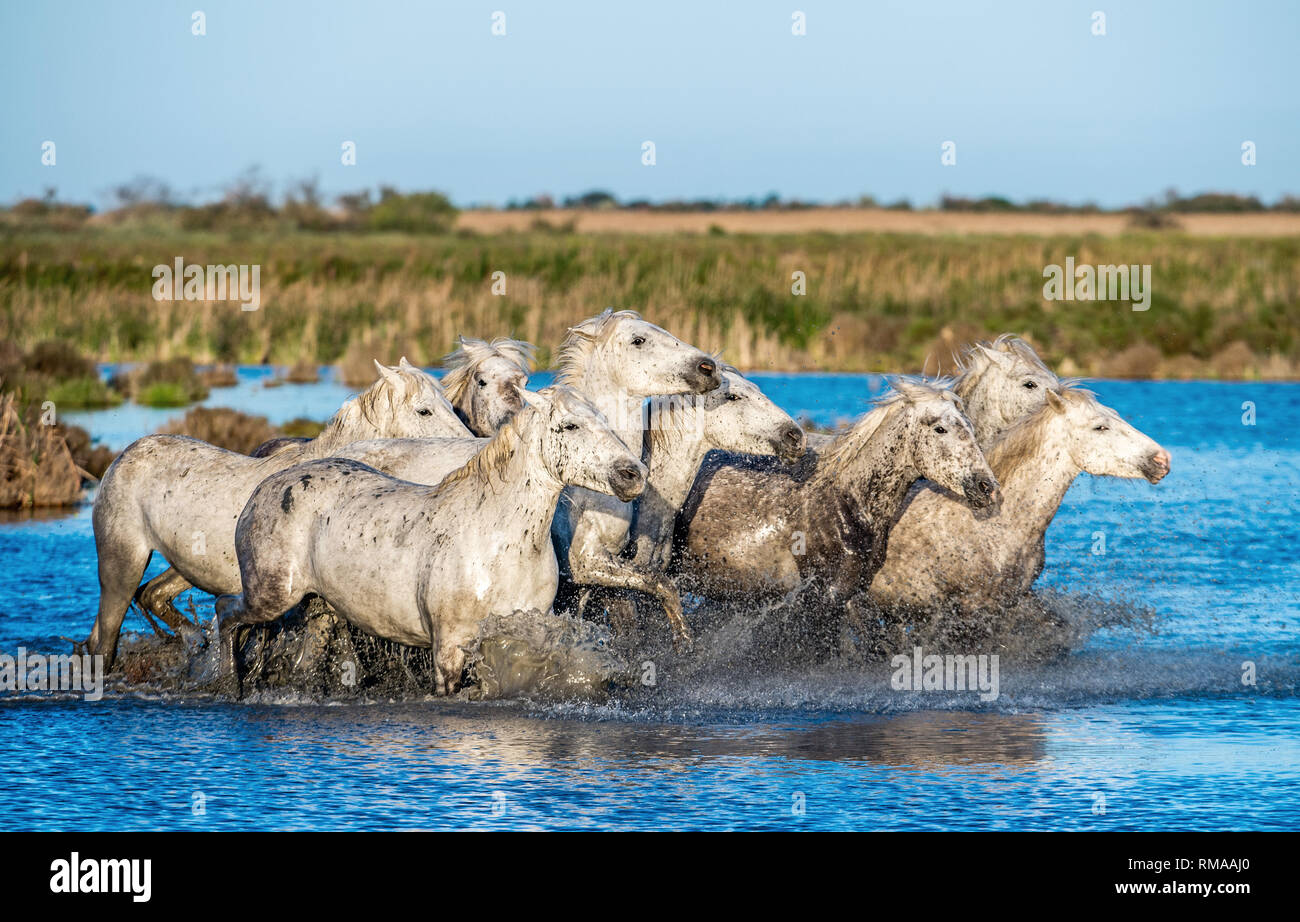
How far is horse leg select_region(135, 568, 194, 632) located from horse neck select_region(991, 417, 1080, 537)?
4.58 m

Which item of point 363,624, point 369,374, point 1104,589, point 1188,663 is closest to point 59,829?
point 363,624

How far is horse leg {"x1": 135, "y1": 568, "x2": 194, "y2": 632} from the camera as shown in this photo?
956 cm

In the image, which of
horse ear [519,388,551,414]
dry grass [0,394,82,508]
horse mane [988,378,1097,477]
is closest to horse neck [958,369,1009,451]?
horse mane [988,378,1097,477]

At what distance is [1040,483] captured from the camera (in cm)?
942

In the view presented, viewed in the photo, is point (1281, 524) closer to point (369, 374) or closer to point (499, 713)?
point (499, 713)

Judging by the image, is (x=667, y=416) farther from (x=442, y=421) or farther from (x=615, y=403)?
(x=442, y=421)

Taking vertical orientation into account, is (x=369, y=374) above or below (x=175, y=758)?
above

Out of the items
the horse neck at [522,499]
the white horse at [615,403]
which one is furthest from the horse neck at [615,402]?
the horse neck at [522,499]

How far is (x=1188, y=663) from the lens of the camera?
32.3 feet

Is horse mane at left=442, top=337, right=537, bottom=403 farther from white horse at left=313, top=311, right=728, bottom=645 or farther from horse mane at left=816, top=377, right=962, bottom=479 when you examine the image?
horse mane at left=816, top=377, right=962, bottom=479

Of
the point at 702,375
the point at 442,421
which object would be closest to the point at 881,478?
the point at 702,375

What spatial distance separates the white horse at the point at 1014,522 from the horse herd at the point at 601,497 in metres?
0.01

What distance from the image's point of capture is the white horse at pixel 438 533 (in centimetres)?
751
